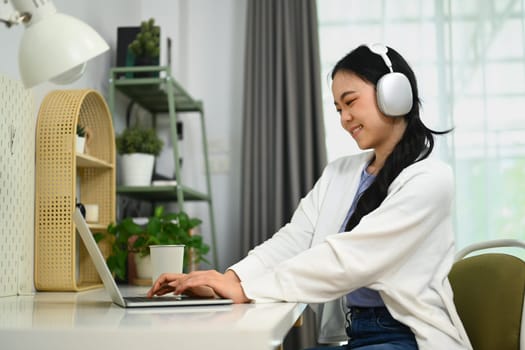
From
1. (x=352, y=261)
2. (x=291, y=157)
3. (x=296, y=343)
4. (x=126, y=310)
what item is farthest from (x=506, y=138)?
(x=126, y=310)

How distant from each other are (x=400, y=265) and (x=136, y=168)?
1501 millimetres

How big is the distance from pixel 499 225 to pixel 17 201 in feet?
7.50

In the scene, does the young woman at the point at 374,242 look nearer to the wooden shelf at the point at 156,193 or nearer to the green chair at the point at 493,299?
the green chair at the point at 493,299

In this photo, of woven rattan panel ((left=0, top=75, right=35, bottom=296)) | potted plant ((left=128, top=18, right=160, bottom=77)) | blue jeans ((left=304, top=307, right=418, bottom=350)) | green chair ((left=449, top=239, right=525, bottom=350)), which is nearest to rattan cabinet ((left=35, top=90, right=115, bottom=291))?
woven rattan panel ((left=0, top=75, right=35, bottom=296))

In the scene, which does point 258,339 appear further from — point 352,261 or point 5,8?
point 5,8

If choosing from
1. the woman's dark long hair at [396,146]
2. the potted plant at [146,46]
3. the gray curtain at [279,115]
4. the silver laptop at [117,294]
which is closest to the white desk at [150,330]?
the silver laptop at [117,294]

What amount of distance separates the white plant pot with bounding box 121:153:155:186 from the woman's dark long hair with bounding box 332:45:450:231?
3.89 feet

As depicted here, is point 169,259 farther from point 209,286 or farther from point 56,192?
point 209,286

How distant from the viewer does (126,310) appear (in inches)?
45.7

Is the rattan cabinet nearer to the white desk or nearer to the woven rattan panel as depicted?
the woven rattan panel

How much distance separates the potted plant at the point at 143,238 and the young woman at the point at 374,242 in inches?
23.7

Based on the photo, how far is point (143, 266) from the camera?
2191mm

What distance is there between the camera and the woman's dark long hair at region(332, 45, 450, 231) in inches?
59.1

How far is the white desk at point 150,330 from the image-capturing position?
0.81 metres
